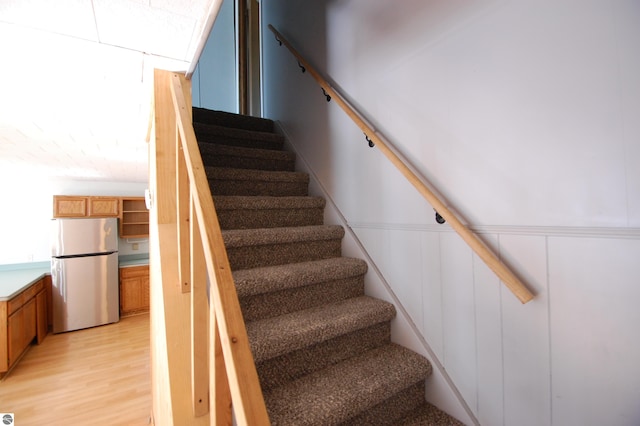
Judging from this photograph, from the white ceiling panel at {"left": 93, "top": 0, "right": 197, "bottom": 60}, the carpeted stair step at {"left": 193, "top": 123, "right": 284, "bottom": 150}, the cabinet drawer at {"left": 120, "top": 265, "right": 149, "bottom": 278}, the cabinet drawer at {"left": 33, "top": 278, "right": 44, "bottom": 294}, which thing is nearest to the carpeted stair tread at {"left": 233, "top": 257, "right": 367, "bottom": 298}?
the white ceiling panel at {"left": 93, "top": 0, "right": 197, "bottom": 60}

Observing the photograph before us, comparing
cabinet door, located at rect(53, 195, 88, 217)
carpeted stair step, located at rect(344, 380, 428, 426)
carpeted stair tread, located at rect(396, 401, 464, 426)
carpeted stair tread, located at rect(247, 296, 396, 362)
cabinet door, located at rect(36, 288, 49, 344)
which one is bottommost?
cabinet door, located at rect(36, 288, 49, 344)

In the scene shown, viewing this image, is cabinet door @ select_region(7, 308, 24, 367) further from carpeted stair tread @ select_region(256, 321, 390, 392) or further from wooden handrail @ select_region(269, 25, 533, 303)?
wooden handrail @ select_region(269, 25, 533, 303)

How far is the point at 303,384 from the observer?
1152 millimetres

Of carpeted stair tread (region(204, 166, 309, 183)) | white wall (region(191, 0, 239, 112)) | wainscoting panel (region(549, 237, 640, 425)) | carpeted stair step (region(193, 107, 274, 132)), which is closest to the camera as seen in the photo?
wainscoting panel (region(549, 237, 640, 425))

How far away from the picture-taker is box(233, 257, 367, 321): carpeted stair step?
52.9 inches

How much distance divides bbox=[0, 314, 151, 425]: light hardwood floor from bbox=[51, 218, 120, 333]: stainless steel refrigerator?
0.30 meters

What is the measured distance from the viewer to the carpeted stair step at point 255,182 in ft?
6.24

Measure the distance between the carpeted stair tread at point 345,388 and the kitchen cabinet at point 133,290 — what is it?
206 inches

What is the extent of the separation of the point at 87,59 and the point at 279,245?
1.21m

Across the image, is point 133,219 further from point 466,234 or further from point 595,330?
point 595,330

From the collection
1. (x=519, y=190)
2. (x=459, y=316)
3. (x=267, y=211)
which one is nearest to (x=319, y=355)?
(x=459, y=316)

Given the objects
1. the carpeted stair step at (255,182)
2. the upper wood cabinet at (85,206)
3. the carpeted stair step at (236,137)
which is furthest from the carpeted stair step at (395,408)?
the upper wood cabinet at (85,206)

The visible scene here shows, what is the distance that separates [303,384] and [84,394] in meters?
3.28

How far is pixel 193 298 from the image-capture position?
897 millimetres
